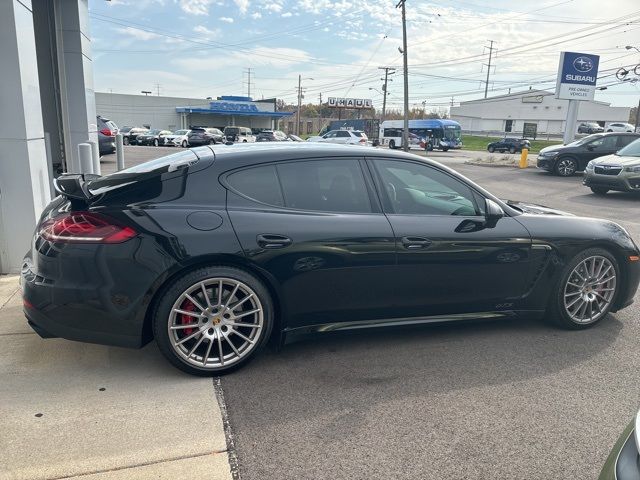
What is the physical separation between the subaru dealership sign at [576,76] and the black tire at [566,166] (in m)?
9.52

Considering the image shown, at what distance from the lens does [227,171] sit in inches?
134

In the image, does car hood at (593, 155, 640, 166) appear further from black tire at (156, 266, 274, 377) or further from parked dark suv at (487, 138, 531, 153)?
parked dark suv at (487, 138, 531, 153)

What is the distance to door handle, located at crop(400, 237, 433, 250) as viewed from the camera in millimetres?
3576

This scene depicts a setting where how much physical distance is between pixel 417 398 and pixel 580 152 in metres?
17.6

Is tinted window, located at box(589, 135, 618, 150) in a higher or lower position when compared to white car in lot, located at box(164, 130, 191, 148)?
higher

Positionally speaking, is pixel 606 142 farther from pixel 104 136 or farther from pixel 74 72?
pixel 104 136

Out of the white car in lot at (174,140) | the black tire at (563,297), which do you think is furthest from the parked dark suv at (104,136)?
the white car in lot at (174,140)

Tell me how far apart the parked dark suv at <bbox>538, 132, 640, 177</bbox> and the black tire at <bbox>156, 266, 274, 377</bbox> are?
17.6 meters

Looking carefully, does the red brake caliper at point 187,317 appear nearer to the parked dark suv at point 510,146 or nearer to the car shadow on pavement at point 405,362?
the car shadow on pavement at point 405,362

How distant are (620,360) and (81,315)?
378 centimetres

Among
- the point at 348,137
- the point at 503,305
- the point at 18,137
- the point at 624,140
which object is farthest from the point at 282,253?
the point at 348,137

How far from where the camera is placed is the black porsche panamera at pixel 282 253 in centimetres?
307

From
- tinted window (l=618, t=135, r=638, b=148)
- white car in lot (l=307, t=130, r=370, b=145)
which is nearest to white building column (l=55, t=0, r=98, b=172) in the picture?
tinted window (l=618, t=135, r=638, b=148)

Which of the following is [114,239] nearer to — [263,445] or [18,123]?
[263,445]
